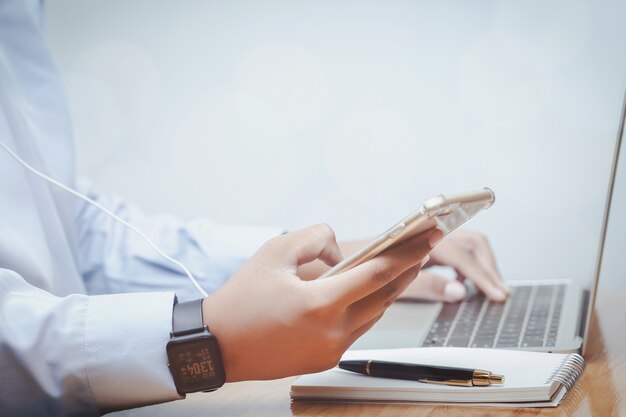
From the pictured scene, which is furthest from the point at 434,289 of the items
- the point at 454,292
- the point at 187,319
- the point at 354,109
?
the point at 354,109

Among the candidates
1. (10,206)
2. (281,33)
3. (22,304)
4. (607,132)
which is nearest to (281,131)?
(281,33)

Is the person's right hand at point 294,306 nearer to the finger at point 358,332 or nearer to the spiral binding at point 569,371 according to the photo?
the finger at point 358,332

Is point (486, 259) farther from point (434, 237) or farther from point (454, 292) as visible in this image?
point (434, 237)

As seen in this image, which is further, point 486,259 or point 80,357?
point 486,259

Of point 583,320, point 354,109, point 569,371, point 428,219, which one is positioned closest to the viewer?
point 428,219

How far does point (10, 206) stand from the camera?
85 centimetres

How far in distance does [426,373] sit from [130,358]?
24cm

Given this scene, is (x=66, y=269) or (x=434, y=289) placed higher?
(x=66, y=269)

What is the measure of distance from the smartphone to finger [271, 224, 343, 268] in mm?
41

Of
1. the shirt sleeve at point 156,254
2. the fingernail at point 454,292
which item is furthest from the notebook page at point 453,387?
the shirt sleeve at point 156,254

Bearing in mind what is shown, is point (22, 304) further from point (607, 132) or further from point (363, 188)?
point (607, 132)

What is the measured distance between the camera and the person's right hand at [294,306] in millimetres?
557

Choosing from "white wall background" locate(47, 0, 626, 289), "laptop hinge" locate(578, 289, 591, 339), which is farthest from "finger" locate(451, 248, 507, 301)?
"white wall background" locate(47, 0, 626, 289)

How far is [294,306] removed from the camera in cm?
56
